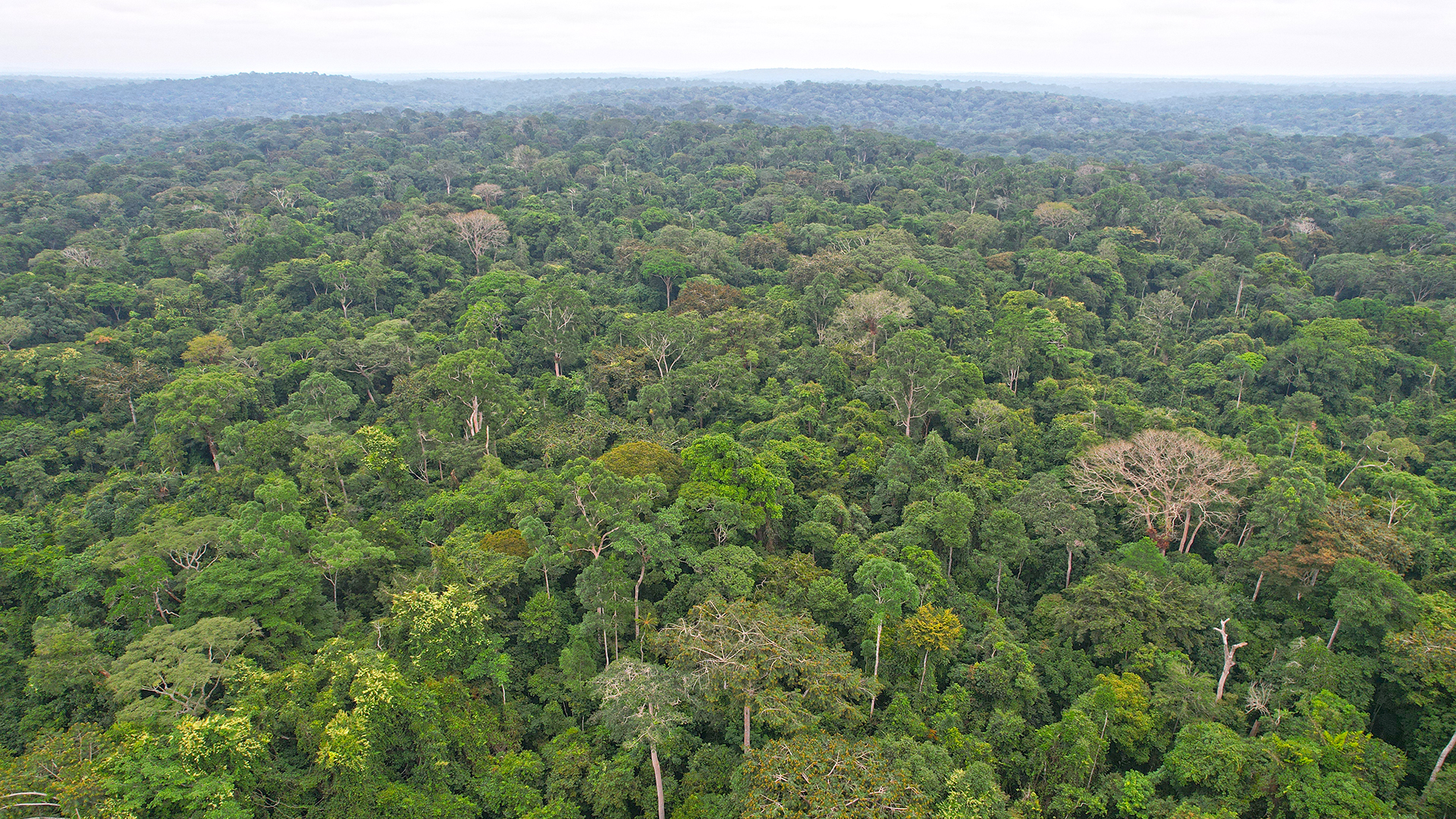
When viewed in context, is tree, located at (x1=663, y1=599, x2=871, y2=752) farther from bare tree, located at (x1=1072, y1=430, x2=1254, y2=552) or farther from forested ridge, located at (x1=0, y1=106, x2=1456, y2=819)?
bare tree, located at (x1=1072, y1=430, x2=1254, y2=552)

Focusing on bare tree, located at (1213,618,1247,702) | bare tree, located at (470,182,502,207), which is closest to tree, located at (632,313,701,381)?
bare tree, located at (1213,618,1247,702)

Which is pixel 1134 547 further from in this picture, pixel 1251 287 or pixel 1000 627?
pixel 1251 287

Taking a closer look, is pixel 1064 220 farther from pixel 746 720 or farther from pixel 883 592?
pixel 746 720

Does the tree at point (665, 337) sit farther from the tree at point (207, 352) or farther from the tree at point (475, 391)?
the tree at point (207, 352)

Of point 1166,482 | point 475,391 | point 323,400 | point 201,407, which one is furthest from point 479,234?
point 1166,482

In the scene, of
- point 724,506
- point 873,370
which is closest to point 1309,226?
point 873,370
